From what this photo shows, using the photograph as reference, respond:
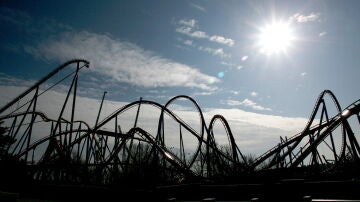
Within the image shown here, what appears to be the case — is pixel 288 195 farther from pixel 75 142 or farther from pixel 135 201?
pixel 75 142

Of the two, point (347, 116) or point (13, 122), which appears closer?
point (347, 116)

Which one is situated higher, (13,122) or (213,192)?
(13,122)

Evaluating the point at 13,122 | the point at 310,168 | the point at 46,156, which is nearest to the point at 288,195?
the point at 310,168

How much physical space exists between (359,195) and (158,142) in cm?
1344

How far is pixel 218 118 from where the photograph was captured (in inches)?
692

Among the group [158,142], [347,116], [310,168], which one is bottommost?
[310,168]

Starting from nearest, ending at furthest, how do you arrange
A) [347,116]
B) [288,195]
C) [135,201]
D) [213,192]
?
[288,195]
[135,201]
[213,192]
[347,116]

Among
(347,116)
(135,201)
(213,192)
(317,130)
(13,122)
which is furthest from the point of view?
(13,122)

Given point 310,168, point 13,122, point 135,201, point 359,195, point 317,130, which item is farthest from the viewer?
point 13,122

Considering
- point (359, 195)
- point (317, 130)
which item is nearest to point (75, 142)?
point (317, 130)

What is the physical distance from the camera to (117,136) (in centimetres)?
1733

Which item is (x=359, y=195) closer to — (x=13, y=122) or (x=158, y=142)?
(x=158, y=142)

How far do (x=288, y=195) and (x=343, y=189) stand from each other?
305 centimetres

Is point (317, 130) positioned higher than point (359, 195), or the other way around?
point (317, 130)
